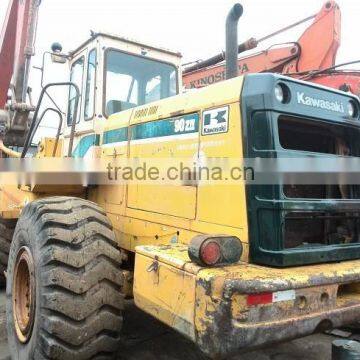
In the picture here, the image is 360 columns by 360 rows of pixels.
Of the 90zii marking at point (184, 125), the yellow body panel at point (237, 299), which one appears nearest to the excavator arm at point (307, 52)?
the 90zii marking at point (184, 125)

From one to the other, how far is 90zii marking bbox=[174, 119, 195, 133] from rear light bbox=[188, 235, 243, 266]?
0.97 meters

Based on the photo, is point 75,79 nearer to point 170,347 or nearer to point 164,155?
point 164,155

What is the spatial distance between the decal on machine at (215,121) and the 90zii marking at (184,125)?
124 millimetres

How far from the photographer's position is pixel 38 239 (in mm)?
3391

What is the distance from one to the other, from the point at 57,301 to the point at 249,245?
1.31 meters

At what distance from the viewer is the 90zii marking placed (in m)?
3.38

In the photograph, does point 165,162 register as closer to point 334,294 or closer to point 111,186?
point 111,186

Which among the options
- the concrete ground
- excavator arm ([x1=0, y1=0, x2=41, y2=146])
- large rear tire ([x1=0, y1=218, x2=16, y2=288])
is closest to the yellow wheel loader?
the concrete ground

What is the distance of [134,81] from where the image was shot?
4.73 m

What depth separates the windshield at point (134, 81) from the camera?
179 inches

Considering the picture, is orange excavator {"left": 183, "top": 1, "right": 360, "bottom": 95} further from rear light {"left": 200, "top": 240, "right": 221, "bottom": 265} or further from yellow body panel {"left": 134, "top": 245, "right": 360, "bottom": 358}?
rear light {"left": 200, "top": 240, "right": 221, "bottom": 265}

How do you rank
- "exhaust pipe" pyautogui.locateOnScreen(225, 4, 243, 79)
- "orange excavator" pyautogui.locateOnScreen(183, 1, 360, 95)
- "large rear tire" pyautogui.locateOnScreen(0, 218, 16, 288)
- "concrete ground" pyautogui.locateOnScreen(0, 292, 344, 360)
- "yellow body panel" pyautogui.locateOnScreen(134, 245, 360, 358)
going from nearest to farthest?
"yellow body panel" pyautogui.locateOnScreen(134, 245, 360, 358)
"exhaust pipe" pyautogui.locateOnScreen(225, 4, 243, 79)
"concrete ground" pyautogui.locateOnScreen(0, 292, 344, 360)
"large rear tire" pyautogui.locateOnScreen(0, 218, 16, 288)
"orange excavator" pyautogui.locateOnScreen(183, 1, 360, 95)

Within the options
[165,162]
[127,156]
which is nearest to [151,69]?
[127,156]

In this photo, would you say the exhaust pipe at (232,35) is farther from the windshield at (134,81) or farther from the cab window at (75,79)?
the cab window at (75,79)
